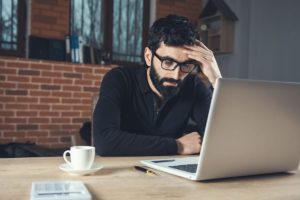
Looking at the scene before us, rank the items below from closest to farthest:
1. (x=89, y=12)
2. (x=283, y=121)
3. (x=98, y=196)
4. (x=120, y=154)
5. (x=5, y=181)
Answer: (x=98, y=196) → (x=5, y=181) → (x=283, y=121) → (x=120, y=154) → (x=89, y=12)

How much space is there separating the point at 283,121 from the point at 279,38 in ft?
10.3

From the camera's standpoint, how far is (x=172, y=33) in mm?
1674

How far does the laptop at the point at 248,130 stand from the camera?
89 centimetres

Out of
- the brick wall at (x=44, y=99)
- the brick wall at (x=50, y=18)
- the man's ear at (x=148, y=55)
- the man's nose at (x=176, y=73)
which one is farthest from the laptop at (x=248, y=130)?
the brick wall at (x=50, y=18)

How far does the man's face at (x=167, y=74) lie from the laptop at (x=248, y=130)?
2.22ft

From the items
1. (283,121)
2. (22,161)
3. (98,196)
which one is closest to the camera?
(98,196)

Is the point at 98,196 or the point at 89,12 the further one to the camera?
the point at 89,12

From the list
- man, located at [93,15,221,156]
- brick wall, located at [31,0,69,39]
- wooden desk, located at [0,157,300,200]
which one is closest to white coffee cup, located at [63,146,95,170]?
wooden desk, located at [0,157,300,200]

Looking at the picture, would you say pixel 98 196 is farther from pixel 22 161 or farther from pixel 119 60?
pixel 119 60

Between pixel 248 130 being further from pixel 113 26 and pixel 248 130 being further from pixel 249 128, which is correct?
pixel 113 26

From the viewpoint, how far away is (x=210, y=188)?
0.90 m

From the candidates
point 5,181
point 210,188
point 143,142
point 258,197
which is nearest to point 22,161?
point 5,181

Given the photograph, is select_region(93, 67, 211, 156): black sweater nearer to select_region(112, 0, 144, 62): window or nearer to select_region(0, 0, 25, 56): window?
select_region(0, 0, 25, 56): window

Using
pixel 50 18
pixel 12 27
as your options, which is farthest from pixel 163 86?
pixel 12 27
